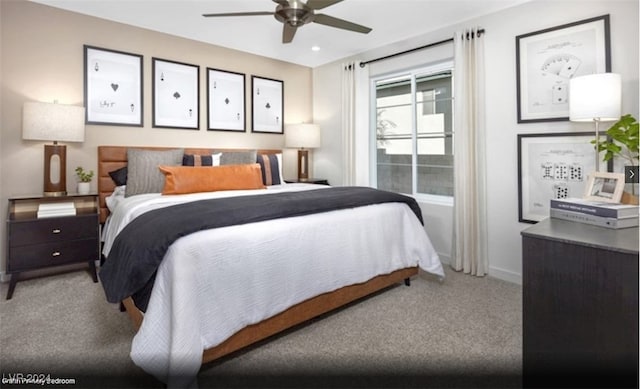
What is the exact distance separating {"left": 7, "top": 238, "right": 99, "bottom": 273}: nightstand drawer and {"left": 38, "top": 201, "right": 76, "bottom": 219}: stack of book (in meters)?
0.24

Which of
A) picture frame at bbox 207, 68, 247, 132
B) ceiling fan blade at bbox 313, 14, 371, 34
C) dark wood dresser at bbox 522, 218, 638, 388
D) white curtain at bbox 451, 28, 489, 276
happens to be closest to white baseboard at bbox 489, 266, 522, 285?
white curtain at bbox 451, 28, 489, 276

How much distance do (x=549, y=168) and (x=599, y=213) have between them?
5.54 ft

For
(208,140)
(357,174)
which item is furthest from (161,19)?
(357,174)

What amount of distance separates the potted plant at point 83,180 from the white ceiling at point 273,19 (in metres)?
1.52

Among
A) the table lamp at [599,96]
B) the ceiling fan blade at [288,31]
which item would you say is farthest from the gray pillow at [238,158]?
the table lamp at [599,96]

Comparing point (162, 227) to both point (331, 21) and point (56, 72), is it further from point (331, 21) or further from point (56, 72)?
point (56, 72)

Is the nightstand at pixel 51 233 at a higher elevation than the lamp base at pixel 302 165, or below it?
below

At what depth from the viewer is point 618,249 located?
1.08m

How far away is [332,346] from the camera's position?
6.52ft

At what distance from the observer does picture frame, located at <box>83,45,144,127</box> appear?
132 inches

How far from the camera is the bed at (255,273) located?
154 cm

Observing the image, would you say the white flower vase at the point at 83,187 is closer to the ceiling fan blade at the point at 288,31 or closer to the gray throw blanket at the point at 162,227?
the gray throw blanket at the point at 162,227

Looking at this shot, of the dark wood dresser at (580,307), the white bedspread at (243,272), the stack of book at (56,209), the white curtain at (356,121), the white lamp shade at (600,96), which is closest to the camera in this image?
the dark wood dresser at (580,307)

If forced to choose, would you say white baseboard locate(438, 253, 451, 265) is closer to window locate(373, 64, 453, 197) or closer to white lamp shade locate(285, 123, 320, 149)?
window locate(373, 64, 453, 197)
